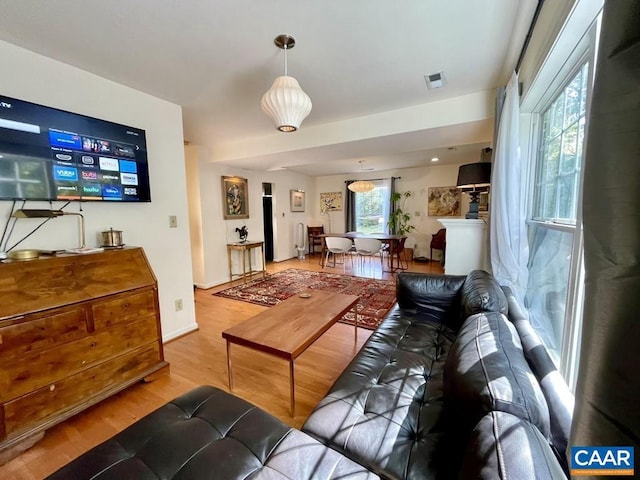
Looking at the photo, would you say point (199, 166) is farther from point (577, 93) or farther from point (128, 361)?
point (577, 93)

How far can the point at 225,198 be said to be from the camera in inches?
190

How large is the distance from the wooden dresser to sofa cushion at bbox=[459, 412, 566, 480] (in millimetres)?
2096

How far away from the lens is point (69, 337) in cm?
160

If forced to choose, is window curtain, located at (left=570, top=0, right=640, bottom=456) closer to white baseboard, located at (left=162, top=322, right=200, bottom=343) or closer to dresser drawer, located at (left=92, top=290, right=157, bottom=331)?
dresser drawer, located at (left=92, top=290, right=157, bottom=331)

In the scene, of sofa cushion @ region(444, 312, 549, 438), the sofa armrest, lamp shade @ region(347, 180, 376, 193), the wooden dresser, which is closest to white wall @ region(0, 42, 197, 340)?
the wooden dresser

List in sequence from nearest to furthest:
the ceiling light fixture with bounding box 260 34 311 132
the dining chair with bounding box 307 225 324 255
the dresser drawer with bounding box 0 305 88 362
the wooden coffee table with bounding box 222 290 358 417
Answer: the dresser drawer with bounding box 0 305 88 362
the wooden coffee table with bounding box 222 290 358 417
the ceiling light fixture with bounding box 260 34 311 132
the dining chair with bounding box 307 225 324 255

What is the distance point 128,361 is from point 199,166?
323cm

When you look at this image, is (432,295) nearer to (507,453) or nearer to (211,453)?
(507,453)

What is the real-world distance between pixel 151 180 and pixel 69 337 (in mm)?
1464

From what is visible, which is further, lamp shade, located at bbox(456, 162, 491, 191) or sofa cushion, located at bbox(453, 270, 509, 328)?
lamp shade, located at bbox(456, 162, 491, 191)

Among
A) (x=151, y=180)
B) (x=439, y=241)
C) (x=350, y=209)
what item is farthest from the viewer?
(x=350, y=209)

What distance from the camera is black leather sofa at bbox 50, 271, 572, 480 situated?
70 cm

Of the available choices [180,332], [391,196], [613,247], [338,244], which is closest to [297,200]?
[338,244]

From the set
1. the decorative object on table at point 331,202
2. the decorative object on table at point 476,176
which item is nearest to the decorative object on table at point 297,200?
the decorative object on table at point 331,202
